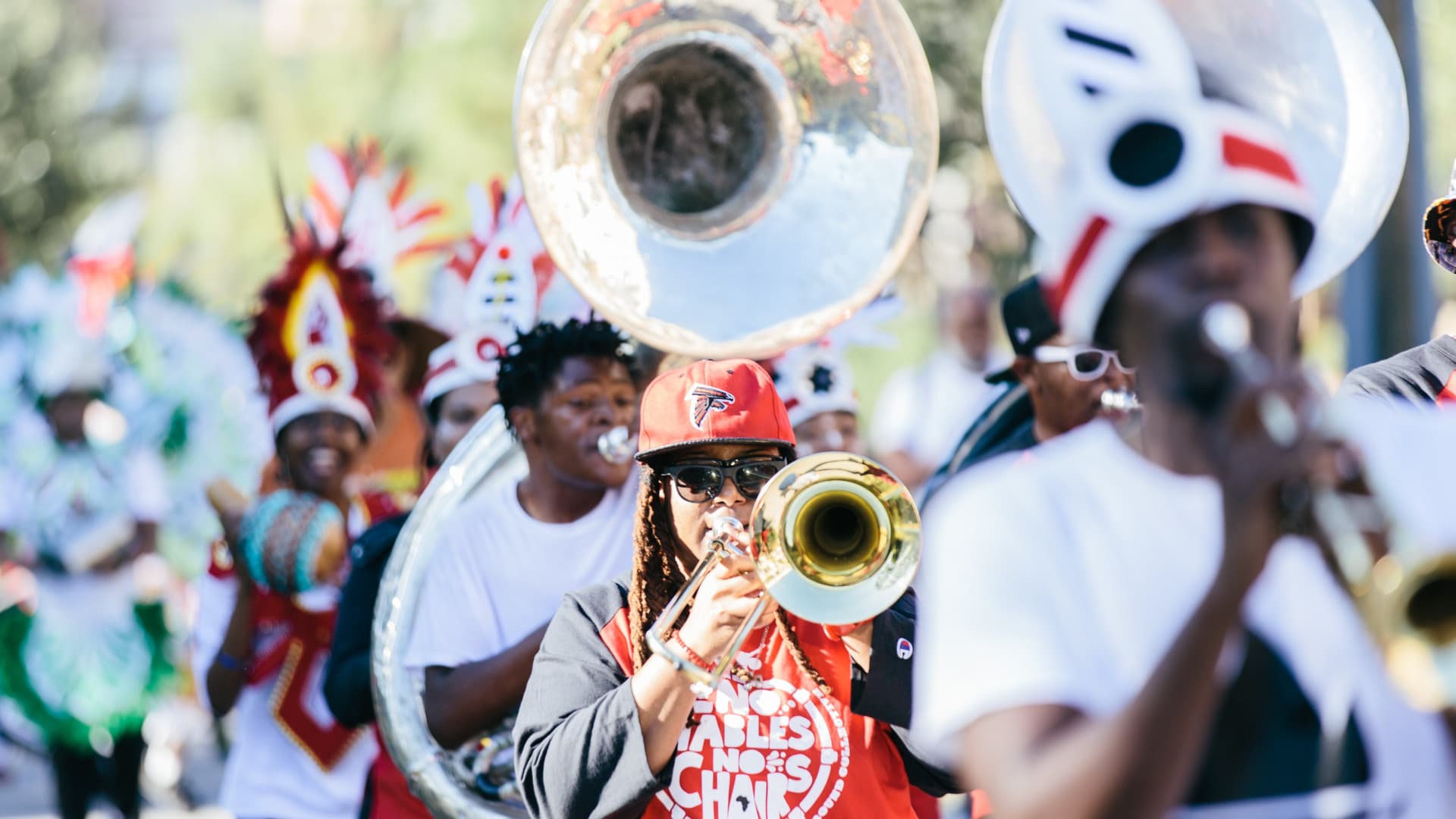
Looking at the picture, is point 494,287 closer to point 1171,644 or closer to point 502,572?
point 502,572

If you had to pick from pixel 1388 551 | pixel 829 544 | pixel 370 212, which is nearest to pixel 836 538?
pixel 829 544

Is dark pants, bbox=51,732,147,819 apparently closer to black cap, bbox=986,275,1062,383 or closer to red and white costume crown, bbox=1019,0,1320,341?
black cap, bbox=986,275,1062,383

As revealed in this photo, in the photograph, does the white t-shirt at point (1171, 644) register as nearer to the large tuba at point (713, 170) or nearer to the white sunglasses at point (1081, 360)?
the large tuba at point (713, 170)

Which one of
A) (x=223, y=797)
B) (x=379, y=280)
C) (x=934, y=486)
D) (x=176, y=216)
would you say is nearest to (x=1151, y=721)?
(x=934, y=486)

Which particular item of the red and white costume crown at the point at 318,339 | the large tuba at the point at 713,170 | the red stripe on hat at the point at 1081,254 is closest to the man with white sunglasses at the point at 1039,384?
the large tuba at the point at 713,170

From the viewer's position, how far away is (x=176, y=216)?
24906 millimetres

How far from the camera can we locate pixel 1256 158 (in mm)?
1602

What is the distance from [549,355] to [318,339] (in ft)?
5.67

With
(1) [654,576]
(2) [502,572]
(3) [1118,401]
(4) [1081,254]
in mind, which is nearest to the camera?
(4) [1081,254]

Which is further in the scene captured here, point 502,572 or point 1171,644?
point 502,572

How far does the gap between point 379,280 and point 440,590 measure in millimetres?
2434

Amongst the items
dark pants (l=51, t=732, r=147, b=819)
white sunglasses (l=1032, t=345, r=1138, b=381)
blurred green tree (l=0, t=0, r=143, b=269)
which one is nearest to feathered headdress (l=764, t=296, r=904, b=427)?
white sunglasses (l=1032, t=345, r=1138, b=381)

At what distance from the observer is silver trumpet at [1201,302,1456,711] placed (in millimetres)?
1505

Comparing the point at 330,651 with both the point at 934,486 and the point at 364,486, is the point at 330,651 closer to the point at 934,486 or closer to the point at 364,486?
the point at 934,486
